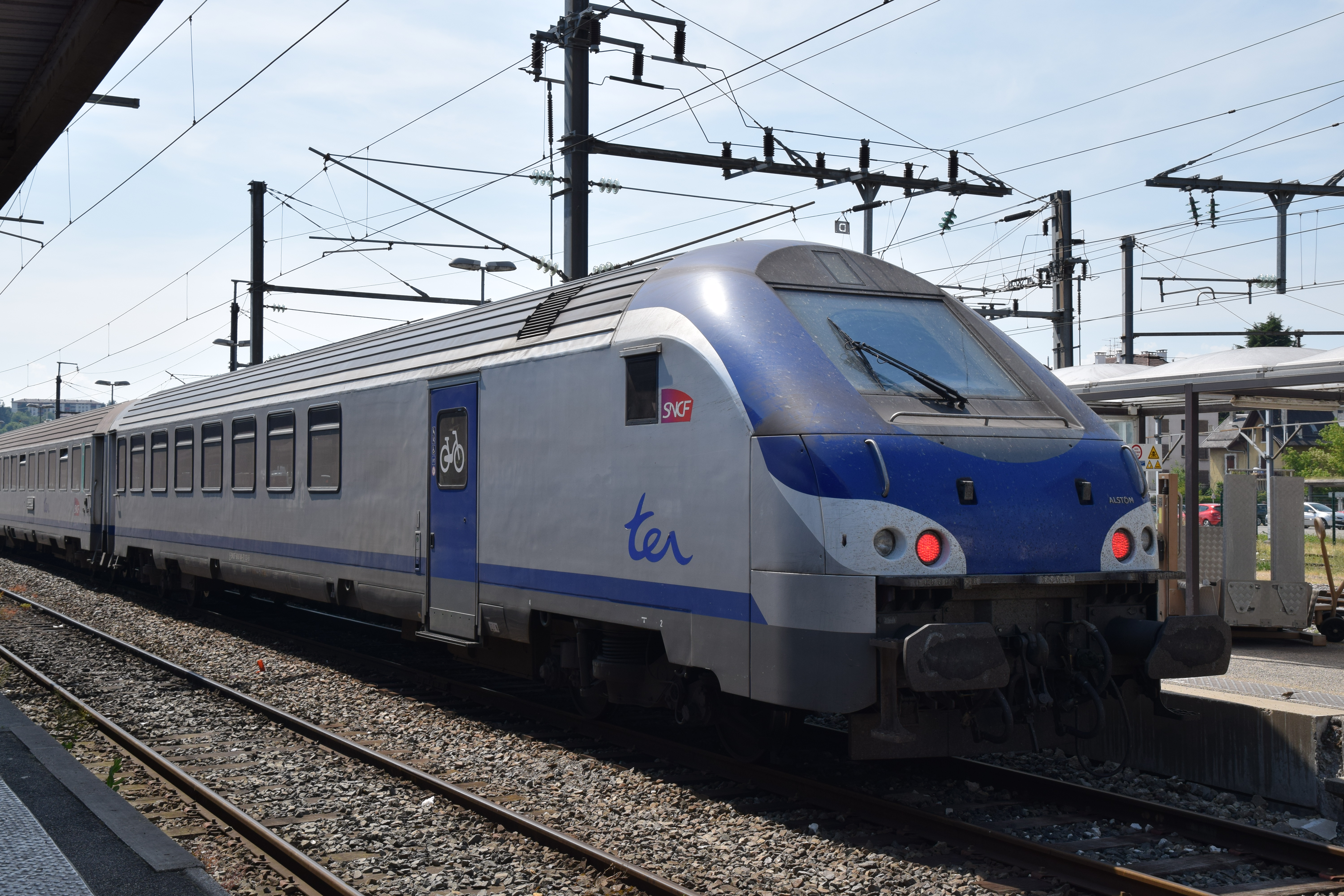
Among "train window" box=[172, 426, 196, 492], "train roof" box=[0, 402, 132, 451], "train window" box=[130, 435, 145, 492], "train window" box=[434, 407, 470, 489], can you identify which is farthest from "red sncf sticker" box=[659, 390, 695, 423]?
"train roof" box=[0, 402, 132, 451]

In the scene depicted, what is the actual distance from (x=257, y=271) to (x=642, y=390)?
2024 centimetres

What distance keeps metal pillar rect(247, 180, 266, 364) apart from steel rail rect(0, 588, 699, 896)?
42.8 feet

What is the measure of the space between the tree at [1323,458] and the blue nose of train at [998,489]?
49.4 meters

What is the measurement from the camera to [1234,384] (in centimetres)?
1172

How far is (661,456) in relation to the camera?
716 centimetres

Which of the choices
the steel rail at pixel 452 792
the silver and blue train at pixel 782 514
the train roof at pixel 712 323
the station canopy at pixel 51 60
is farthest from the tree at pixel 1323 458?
the station canopy at pixel 51 60

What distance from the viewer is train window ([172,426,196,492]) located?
16484 mm

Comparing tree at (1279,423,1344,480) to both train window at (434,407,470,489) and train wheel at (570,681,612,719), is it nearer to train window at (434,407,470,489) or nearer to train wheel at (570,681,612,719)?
train window at (434,407,470,489)

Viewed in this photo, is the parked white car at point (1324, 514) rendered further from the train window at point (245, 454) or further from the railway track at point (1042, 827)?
the railway track at point (1042, 827)

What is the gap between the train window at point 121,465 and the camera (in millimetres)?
19922

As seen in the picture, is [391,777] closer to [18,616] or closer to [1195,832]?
Result: [1195,832]

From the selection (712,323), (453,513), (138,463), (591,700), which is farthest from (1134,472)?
(138,463)

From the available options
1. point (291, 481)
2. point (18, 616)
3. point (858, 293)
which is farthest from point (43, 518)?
point (858, 293)

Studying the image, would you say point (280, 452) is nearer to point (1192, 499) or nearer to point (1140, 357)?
point (1192, 499)
